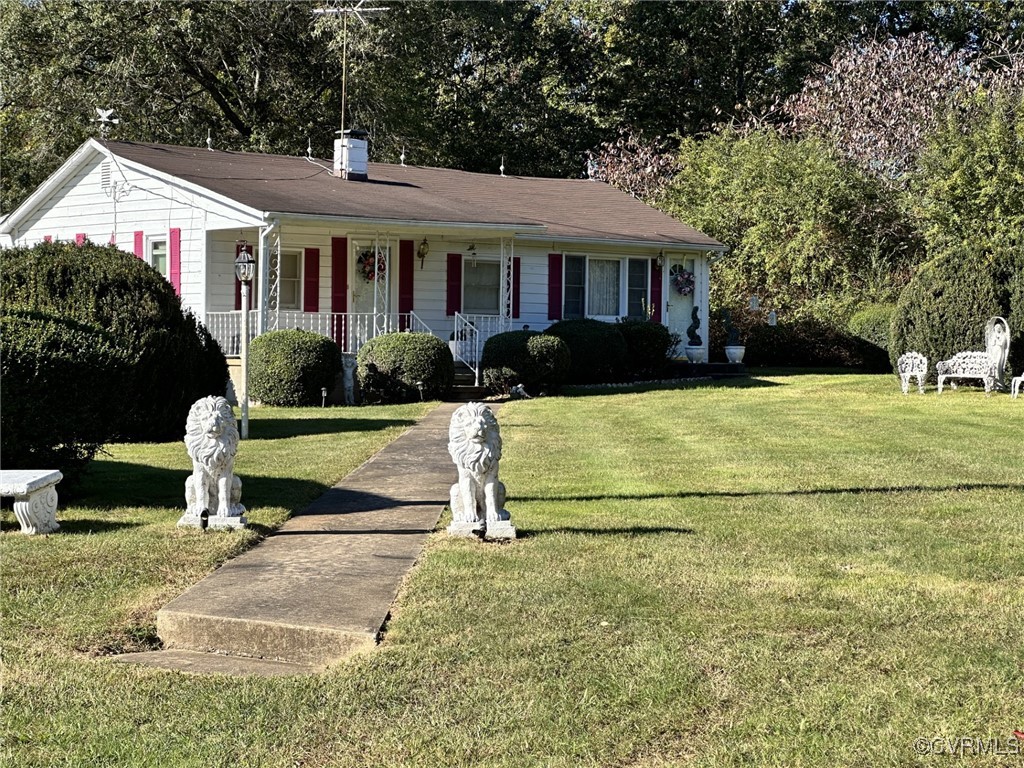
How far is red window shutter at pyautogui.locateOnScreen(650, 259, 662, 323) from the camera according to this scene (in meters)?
25.2

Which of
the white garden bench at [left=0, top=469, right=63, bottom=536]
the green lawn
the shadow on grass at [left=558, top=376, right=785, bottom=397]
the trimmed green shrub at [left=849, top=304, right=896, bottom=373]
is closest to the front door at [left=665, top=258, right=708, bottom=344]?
the shadow on grass at [left=558, top=376, right=785, bottom=397]

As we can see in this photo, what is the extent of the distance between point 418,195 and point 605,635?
1903 cm

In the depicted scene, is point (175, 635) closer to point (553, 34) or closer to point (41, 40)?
point (41, 40)

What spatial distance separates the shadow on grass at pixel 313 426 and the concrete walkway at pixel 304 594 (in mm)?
5026

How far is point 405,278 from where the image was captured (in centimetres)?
2230

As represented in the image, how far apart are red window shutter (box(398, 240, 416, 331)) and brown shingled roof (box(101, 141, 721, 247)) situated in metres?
0.91

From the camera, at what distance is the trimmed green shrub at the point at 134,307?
36.3 ft

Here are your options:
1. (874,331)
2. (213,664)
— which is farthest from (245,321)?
(874,331)

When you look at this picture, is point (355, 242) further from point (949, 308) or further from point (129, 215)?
point (949, 308)

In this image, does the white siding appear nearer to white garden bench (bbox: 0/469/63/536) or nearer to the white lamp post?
the white lamp post

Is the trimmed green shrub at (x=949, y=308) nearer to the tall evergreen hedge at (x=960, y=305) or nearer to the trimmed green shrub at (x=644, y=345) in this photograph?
the tall evergreen hedge at (x=960, y=305)

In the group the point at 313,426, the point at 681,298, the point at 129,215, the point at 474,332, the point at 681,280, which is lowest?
the point at 313,426

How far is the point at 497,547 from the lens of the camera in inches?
274

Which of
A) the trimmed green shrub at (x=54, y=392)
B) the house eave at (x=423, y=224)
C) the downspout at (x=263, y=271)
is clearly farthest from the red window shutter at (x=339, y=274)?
the trimmed green shrub at (x=54, y=392)
